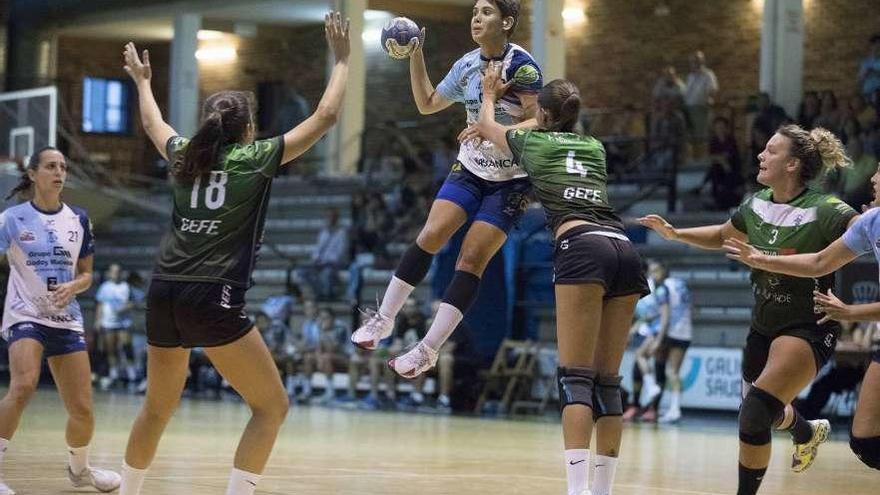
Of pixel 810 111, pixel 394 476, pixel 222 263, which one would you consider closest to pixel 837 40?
pixel 810 111

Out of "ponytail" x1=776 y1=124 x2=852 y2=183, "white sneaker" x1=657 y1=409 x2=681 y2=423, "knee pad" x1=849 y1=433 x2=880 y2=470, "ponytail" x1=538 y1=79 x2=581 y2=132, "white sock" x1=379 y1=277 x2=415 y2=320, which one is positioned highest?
"ponytail" x1=538 y1=79 x2=581 y2=132

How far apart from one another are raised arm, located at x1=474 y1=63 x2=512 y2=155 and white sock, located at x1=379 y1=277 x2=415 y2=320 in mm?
1196

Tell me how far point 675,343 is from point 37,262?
10.6 metres

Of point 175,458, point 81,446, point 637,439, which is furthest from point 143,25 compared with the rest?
point 81,446

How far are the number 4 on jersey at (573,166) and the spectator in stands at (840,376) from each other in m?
9.12

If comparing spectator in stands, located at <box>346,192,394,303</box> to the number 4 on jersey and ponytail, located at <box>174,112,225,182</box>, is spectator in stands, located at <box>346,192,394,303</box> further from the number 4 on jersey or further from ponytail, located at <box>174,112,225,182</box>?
ponytail, located at <box>174,112,225,182</box>

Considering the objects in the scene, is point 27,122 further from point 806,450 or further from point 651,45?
point 806,450

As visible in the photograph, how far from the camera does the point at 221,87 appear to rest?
110 feet

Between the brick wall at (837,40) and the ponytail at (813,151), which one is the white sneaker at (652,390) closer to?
the brick wall at (837,40)

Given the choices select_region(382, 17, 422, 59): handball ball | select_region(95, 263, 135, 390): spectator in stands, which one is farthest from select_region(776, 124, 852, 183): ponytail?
select_region(95, 263, 135, 390): spectator in stands

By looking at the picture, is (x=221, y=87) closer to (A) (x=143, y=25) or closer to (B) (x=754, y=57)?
(A) (x=143, y=25)

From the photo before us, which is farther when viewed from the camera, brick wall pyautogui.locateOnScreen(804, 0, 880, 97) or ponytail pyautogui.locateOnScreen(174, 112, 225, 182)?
brick wall pyautogui.locateOnScreen(804, 0, 880, 97)

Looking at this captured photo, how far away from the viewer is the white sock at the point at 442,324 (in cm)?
821

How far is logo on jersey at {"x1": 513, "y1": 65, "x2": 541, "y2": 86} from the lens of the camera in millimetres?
7840
